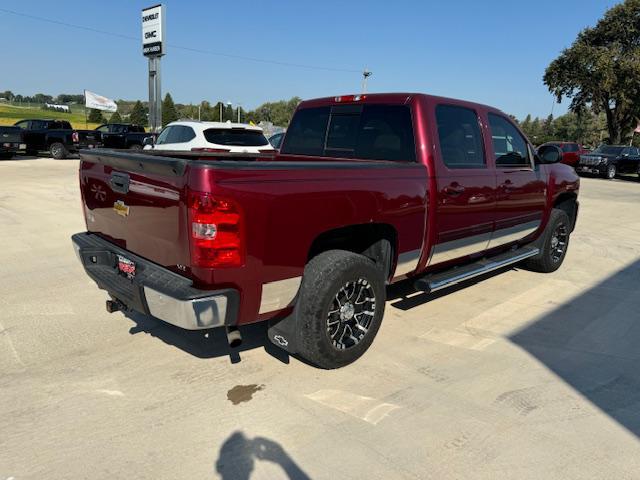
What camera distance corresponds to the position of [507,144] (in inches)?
204

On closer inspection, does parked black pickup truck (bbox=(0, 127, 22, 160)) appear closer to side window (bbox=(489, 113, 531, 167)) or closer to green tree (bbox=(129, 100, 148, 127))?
side window (bbox=(489, 113, 531, 167))

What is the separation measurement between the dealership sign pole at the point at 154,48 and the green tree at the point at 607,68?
28310mm

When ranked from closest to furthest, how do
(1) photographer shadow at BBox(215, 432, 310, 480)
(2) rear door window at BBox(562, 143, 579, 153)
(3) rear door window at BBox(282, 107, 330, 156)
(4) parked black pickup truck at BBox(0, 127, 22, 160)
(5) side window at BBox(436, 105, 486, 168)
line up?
(1) photographer shadow at BBox(215, 432, 310, 480) → (5) side window at BBox(436, 105, 486, 168) → (3) rear door window at BBox(282, 107, 330, 156) → (4) parked black pickup truck at BBox(0, 127, 22, 160) → (2) rear door window at BBox(562, 143, 579, 153)

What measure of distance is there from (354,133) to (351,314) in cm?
184

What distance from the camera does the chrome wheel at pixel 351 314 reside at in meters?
3.38

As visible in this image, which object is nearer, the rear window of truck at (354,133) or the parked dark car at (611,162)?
the rear window of truck at (354,133)

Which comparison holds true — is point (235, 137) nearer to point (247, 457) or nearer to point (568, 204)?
point (568, 204)

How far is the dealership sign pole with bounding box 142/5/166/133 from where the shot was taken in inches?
1133

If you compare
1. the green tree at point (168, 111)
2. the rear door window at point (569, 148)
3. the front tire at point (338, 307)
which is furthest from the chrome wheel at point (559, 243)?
the green tree at point (168, 111)

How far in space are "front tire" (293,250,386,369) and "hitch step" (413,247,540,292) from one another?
0.59m

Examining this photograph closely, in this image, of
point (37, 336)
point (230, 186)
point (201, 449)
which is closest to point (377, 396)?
point (201, 449)

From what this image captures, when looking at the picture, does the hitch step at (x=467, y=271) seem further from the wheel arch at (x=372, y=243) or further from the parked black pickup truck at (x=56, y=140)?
the parked black pickup truck at (x=56, y=140)

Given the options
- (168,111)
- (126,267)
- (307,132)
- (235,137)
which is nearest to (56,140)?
(235,137)

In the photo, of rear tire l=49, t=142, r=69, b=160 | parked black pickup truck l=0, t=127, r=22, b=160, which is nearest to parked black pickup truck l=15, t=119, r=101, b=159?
rear tire l=49, t=142, r=69, b=160
